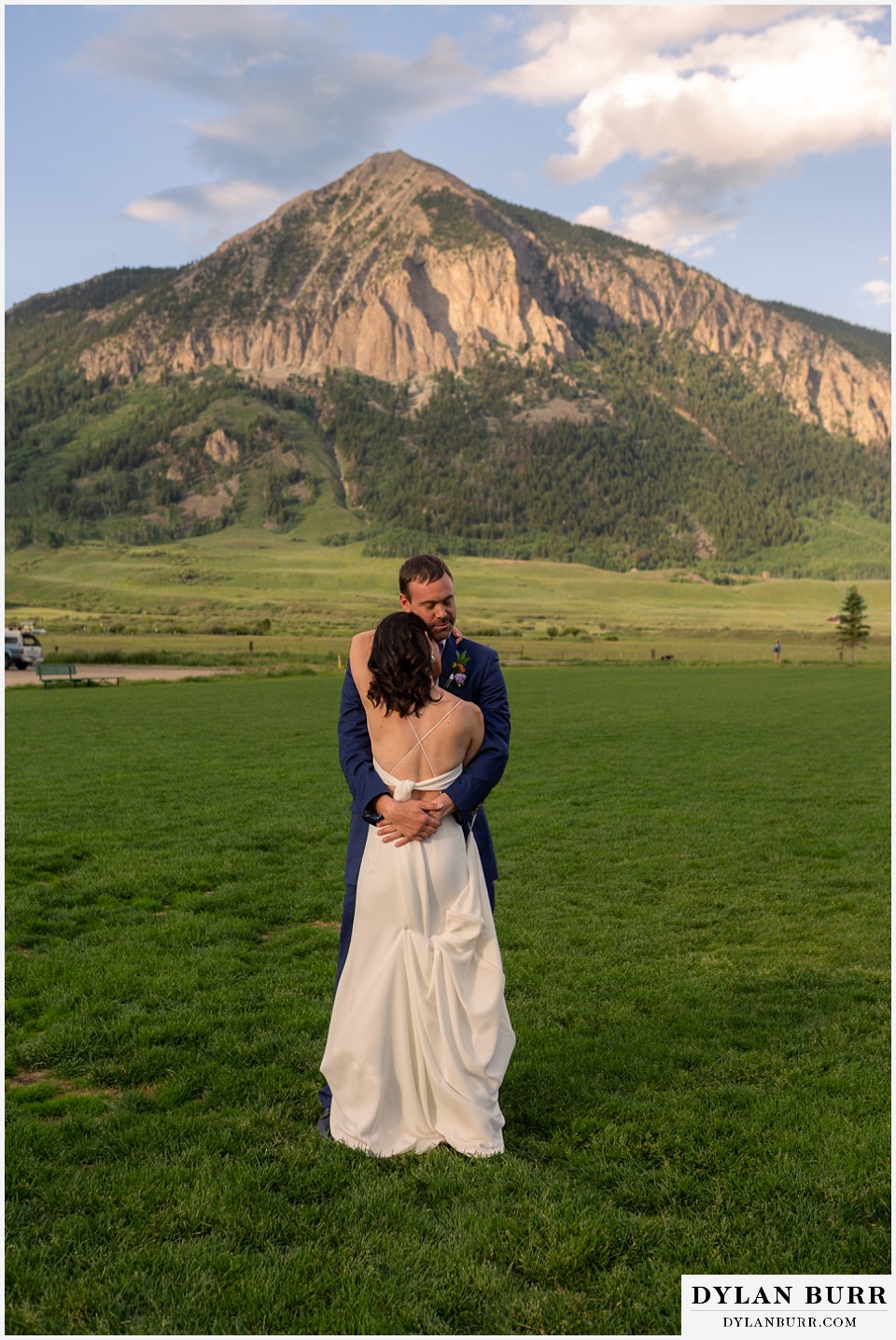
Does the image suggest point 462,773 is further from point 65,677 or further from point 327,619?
point 327,619

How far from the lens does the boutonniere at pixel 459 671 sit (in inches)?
220

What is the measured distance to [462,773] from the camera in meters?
5.46

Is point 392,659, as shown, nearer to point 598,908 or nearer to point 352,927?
point 352,927

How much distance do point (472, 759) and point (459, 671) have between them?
0.50 m

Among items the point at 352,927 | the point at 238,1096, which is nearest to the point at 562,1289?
the point at 352,927

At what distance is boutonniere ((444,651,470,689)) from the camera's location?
5579 mm

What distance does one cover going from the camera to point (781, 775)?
19328mm

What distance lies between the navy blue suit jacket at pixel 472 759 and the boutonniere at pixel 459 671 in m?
0.02

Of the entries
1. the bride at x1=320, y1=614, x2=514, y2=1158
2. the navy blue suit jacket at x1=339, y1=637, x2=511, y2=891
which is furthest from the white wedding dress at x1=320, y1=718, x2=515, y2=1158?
the navy blue suit jacket at x1=339, y1=637, x2=511, y2=891

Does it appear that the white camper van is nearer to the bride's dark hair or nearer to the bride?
the bride

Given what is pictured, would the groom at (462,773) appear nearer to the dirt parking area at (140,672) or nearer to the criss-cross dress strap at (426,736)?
the criss-cross dress strap at (426,736)

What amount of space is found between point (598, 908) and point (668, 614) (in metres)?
160

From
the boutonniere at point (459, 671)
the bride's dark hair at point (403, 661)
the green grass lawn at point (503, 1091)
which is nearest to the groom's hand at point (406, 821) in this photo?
the bride's dark hair at point (403, 661)

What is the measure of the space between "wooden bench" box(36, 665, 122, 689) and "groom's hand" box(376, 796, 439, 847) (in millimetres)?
39986
